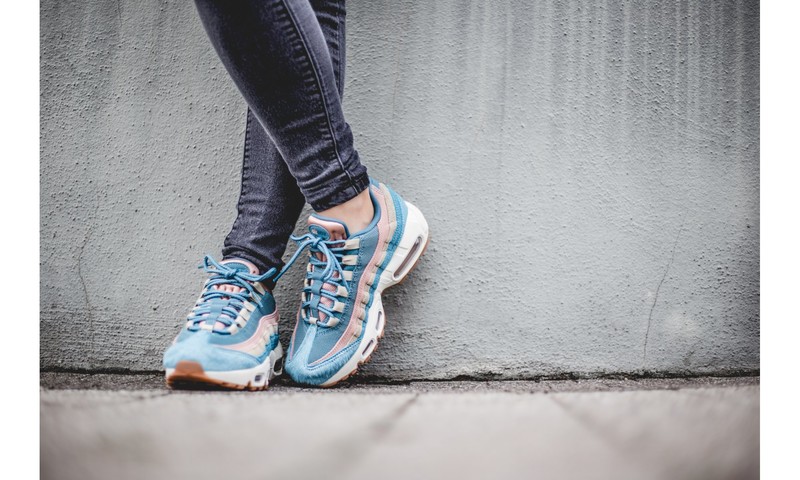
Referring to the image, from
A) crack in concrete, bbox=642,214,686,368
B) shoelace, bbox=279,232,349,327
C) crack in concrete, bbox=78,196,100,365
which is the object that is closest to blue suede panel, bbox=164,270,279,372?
shoelace, bbox=279,232,349,327

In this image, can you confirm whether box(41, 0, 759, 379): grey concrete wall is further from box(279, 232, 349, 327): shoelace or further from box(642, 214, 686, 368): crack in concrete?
box(279, 232, 349, 327): shoelace

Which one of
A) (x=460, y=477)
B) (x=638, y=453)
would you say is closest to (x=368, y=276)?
(x=460, y=477)

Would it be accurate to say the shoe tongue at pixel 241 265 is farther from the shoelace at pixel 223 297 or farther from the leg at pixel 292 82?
the leg at pixel 292 82

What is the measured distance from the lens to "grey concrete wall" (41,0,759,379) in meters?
0.98

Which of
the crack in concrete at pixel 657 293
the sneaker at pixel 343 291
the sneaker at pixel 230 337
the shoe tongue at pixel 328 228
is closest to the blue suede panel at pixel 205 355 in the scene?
the sneaker at pixel 230 337

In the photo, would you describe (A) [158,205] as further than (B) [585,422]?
Yes

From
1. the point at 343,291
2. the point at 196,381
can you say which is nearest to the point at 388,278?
the point at 343,291

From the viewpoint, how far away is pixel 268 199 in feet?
2.79

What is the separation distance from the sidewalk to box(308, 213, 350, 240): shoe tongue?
0.25 m

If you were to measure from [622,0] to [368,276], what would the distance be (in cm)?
75

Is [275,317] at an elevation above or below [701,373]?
above

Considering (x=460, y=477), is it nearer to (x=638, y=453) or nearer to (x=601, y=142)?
(x=638, y=453)

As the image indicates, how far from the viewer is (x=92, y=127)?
1039 mm

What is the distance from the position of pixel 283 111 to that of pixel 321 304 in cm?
31
